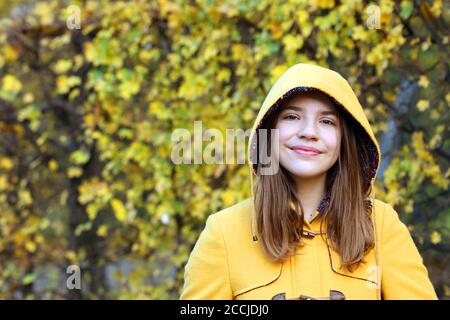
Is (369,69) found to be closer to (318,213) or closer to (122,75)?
(122,75)

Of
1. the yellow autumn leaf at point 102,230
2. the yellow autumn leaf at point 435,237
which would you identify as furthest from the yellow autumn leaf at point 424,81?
the yellow autumn leaf at point 102,230

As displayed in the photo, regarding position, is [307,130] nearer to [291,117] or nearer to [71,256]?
[291,117]

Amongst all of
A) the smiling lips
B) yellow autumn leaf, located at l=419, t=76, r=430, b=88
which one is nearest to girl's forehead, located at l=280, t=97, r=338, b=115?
the smiling lips

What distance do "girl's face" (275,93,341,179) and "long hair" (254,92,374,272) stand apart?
47 mm

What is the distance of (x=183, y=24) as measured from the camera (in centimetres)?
504

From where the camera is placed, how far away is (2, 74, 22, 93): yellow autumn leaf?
579 cm

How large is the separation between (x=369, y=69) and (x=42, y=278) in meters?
3.70

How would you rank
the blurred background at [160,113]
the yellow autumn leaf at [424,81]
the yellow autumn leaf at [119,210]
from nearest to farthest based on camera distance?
1. the yellow autumn leaf at [424,81]
2. the blurred background at [160,113]
3. the yellow autumn leaf at [119,210]

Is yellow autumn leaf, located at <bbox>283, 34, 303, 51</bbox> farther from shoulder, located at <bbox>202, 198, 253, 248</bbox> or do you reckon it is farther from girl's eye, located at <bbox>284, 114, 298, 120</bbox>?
shoulder, located at <bbox>202, 198, 253, 248</bbox>

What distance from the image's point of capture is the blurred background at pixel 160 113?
433 centimetres

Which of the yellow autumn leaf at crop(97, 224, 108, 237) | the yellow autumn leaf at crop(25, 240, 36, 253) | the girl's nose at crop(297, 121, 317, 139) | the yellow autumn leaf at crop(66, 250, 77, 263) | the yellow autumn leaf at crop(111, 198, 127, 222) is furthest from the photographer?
the yellow autumn leaf at crop(25, 240, 36, 253)

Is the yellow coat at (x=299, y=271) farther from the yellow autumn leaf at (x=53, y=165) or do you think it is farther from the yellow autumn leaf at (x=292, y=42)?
the yellow autumn leaf at (x=53, y=165)

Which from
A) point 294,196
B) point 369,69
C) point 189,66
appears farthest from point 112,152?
point 294,196

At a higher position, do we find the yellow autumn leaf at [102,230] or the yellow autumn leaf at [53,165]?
the yellow autumn leaf at [53,165]
